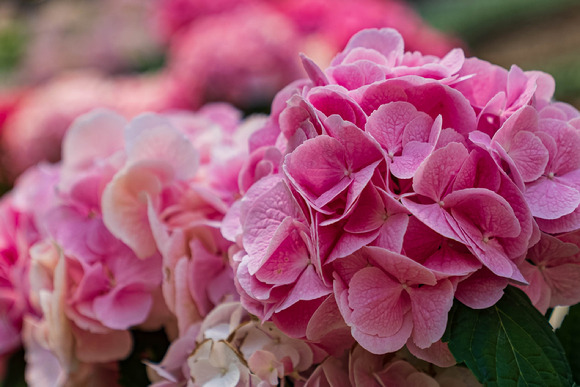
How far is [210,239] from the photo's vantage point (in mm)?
625

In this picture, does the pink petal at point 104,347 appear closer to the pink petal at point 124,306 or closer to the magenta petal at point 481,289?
the pink petal at point 124,306

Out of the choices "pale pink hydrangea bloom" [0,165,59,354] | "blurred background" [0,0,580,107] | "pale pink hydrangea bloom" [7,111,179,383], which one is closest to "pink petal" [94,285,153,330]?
"pale pink hydrangea bloom" [7,111,179,383]

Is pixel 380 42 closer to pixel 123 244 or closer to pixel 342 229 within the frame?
pixel 342 229

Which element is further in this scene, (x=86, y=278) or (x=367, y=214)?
(x=86, y=278)

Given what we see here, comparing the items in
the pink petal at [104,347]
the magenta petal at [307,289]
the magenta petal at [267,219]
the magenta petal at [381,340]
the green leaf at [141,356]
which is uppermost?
the magenta petal at [267,219]

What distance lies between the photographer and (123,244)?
0.65 metres

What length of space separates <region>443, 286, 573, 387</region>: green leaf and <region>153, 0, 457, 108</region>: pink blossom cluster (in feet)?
4.15

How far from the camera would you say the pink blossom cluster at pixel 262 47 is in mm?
1659

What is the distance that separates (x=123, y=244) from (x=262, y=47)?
1.11 metres

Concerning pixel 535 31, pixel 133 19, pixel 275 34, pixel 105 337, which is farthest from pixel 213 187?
pixel 535 31

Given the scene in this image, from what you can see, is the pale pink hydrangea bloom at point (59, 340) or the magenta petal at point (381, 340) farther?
the pale pink hydrangea bloom at point (59, 340)

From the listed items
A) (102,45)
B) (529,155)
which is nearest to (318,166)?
(529,155)

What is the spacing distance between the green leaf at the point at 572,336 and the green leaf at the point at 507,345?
13cm

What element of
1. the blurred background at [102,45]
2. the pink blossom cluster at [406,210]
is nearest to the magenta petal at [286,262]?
the pink blossom cluster at [406,210]
